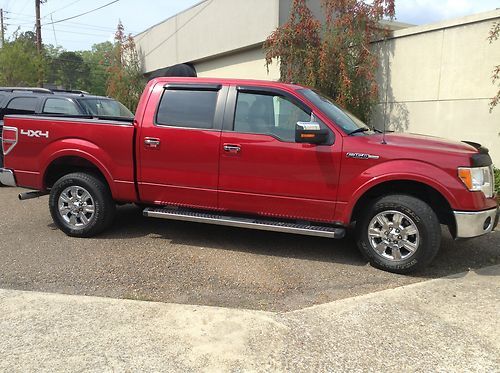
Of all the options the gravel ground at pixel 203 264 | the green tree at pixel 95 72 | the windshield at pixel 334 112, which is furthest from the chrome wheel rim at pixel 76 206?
the green tree at pixel 95 72

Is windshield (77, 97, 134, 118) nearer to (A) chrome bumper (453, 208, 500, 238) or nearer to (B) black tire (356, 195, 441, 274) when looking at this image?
(B) black tire (356, 195, 441, 274)

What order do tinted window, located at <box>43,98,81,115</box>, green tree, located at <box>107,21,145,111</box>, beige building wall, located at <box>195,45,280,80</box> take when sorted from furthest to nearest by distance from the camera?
green tree, located at <box>107,21,145,111</box> < beige building wall, located at <box>195,45,280,80</box> < tinted window, located at <box>43,98,81,115</box>

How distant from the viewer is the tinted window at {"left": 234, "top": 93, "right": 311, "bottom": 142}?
504 cm

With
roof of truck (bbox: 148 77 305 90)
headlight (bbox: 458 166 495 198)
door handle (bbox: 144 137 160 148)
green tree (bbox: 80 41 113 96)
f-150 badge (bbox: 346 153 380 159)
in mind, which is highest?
green tree (bbox: 80 41 113 96)

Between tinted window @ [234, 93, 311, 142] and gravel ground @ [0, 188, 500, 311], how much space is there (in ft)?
4.73

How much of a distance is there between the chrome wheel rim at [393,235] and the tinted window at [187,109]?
7.08ft

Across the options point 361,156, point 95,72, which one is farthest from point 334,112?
point 95,72

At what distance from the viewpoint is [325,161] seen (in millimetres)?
4848

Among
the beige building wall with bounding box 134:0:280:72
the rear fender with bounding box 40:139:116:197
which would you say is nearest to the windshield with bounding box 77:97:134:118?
the rear fender with bounding box 40:139:116:197

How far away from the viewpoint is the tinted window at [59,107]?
9.02 metres

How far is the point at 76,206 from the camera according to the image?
585 centimetres

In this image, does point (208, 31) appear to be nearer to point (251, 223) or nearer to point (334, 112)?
point (334, 112)

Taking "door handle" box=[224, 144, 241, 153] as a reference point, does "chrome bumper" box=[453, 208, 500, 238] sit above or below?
below

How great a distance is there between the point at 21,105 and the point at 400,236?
817 cm
